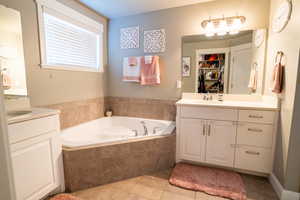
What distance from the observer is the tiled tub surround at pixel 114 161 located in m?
1.62

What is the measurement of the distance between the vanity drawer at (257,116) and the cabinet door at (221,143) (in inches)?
6.2

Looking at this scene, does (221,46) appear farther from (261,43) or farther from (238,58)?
(261,43)

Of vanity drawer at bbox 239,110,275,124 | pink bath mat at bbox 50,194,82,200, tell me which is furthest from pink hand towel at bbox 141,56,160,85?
pink bath mat at bbox 50,194,82,200

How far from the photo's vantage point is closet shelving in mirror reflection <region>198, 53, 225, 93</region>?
7.53 ft

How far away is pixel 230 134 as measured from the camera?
1.89m

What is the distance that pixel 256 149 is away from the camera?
1.81 meters

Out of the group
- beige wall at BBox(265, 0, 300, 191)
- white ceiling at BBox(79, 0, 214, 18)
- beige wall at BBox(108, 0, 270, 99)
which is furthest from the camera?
white ceiling at BBox(79, 0, 214, 18)

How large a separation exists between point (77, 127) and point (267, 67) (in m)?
2.84

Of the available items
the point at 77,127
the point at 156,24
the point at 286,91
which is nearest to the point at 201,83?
the point at 286,91

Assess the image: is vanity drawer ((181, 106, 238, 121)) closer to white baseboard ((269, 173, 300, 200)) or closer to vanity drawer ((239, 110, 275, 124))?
vanity drawer ((239, 110, 275, 124))

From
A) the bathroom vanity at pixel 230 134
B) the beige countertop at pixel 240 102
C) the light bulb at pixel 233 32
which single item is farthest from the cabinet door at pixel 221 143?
the light bulb at pixel 233 32

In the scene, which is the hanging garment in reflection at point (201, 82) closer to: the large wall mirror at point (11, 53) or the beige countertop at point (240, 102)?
the beige countertop at point (240, 102)

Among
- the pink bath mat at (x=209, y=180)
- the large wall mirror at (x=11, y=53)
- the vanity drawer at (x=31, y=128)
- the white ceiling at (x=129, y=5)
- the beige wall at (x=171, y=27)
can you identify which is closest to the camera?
the vanity drawer at (x=31, y=128)

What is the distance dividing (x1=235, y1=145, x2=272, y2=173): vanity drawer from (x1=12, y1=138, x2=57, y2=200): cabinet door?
6.96 feet
